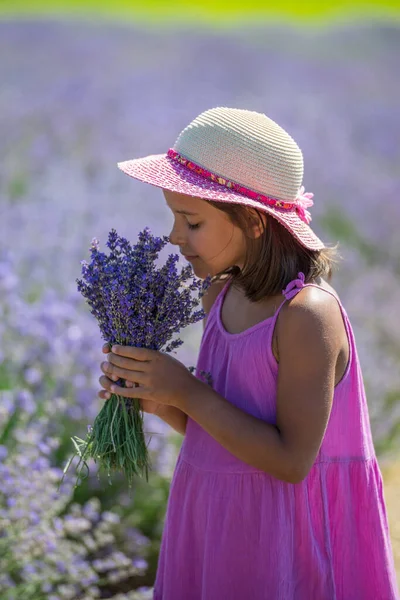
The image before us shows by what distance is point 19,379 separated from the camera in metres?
3.31

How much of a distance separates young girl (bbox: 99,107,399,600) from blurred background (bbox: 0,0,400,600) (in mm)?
801

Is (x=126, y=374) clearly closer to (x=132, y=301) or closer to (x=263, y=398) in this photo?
(x=132, y=301)

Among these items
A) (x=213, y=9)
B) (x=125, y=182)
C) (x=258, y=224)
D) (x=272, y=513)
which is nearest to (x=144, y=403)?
(x=272, y=513)

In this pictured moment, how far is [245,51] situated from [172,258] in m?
5.20

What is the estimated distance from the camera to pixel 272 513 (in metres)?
1.87

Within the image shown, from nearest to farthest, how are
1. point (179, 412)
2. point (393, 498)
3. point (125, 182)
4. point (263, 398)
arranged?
point (263, 398)
point (179, 412)
point (393, 498)
point (125, 182)

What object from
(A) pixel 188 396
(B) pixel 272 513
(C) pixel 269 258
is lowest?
(B) pixel 272 513

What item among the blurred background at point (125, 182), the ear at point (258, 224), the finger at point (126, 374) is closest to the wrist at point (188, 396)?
the finger at point (126, 374)

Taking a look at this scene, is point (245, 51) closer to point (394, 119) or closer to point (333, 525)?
point (394, 119)

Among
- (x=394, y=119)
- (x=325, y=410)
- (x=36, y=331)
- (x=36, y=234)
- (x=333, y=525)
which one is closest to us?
(x=325, y=410)

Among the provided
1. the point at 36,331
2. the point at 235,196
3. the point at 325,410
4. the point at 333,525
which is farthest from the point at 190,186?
the point at 36,331

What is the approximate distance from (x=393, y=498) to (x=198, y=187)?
262 cm

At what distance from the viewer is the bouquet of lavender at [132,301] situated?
1.75 meters

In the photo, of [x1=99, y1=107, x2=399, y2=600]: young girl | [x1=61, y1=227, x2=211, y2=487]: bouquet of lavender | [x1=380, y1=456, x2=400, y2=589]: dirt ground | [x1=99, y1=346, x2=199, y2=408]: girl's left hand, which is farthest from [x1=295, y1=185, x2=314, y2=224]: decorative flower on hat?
[x1=380, y1=456, x2=400, y2=589]: dirt ground
